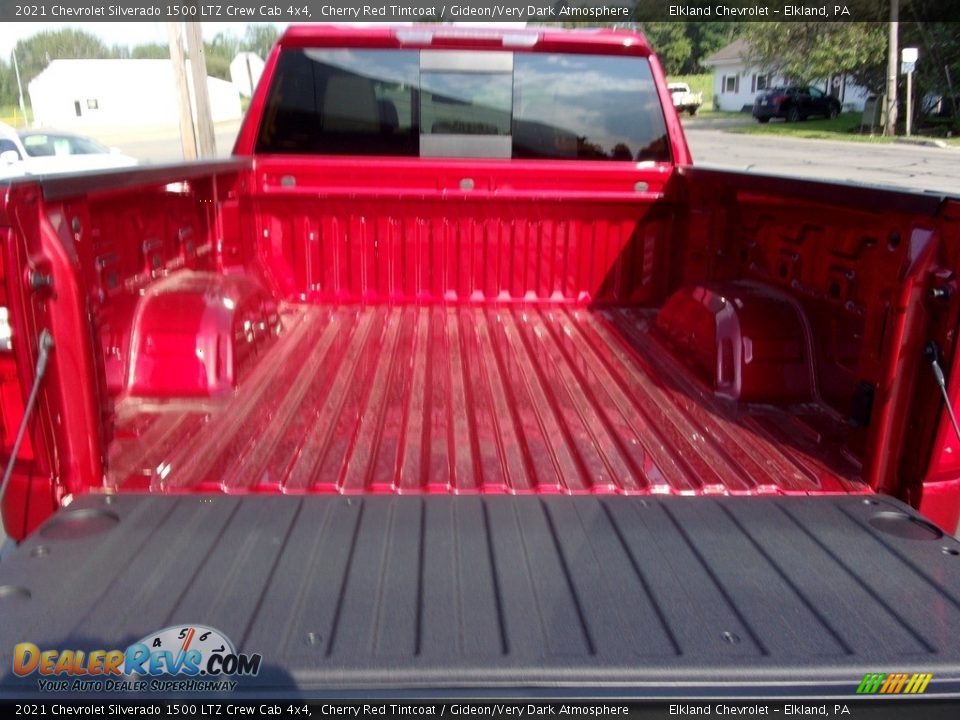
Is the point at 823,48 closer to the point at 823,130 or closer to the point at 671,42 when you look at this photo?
the point at 823,130

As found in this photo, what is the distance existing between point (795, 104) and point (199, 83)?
36.0 meters

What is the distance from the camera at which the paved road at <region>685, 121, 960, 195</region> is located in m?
16.4

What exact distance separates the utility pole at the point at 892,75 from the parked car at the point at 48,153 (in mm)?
24557

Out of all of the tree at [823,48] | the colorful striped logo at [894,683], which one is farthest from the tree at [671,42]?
the colorful striped logo at [894,683]

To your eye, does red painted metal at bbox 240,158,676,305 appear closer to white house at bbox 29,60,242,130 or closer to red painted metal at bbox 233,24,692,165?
red painted metal at bbox 233,24,692,165

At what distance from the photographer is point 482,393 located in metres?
3.10

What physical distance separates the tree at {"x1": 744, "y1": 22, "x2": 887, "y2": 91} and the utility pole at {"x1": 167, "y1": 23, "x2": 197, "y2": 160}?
3053 centimetres

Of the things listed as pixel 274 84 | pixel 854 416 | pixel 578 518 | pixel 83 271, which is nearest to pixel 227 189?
pixel 274 84

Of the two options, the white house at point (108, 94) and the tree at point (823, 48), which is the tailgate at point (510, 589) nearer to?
the white house at point (108, 94)

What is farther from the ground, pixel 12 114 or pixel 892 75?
pixel 892 75

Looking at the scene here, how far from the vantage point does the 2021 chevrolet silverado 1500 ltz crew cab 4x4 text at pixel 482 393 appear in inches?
65.3

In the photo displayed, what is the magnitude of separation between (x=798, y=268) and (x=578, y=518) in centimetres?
152

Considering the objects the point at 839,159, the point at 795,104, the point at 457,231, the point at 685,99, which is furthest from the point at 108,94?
the point at 457,231

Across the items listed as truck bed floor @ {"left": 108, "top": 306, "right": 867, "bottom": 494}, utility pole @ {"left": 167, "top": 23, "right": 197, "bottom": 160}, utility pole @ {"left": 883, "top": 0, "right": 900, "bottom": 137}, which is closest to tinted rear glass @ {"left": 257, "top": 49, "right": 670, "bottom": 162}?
truck bed floor @ {"left": 108, "top": 306, "right": 867, "bottom": 494}
